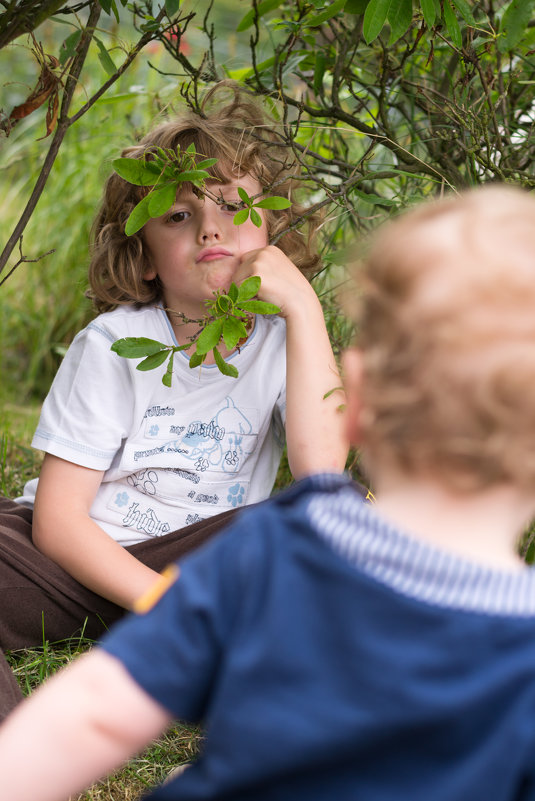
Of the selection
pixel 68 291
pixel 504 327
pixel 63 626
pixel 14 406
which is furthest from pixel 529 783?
pixel 68 291

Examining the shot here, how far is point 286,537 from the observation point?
2.71 ft

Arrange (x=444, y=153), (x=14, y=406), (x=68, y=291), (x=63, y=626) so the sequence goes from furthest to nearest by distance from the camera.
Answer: (x=68, y=291) → (x=14, y=406) → (x=444, y=153) → (x=63, y=626)

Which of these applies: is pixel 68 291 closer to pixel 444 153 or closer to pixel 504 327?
pixel 444 153

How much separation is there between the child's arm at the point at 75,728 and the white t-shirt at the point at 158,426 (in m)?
1.05

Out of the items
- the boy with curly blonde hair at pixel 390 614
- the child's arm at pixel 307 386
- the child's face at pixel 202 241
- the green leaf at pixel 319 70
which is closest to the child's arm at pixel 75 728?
the boy with curly blonde hair at pixel 390 614

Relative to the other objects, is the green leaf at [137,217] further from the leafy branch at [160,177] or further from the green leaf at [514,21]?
the green leaf at [514,21]

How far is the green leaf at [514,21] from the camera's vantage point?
159cm

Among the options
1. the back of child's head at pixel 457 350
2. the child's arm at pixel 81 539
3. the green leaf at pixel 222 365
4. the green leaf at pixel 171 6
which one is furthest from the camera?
the child's arm at pixel 81 539

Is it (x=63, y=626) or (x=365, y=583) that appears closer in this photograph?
(x=365, y=583)

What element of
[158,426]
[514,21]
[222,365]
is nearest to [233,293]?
[222,365]

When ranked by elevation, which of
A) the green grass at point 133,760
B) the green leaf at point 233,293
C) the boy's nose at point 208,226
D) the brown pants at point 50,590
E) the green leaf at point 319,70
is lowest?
the green grass at point 133,760

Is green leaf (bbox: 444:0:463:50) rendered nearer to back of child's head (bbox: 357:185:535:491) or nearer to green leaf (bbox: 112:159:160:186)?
green leaf (bbox: 112:159:160:186)

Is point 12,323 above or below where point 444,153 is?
below

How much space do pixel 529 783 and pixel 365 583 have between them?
0.78ft
